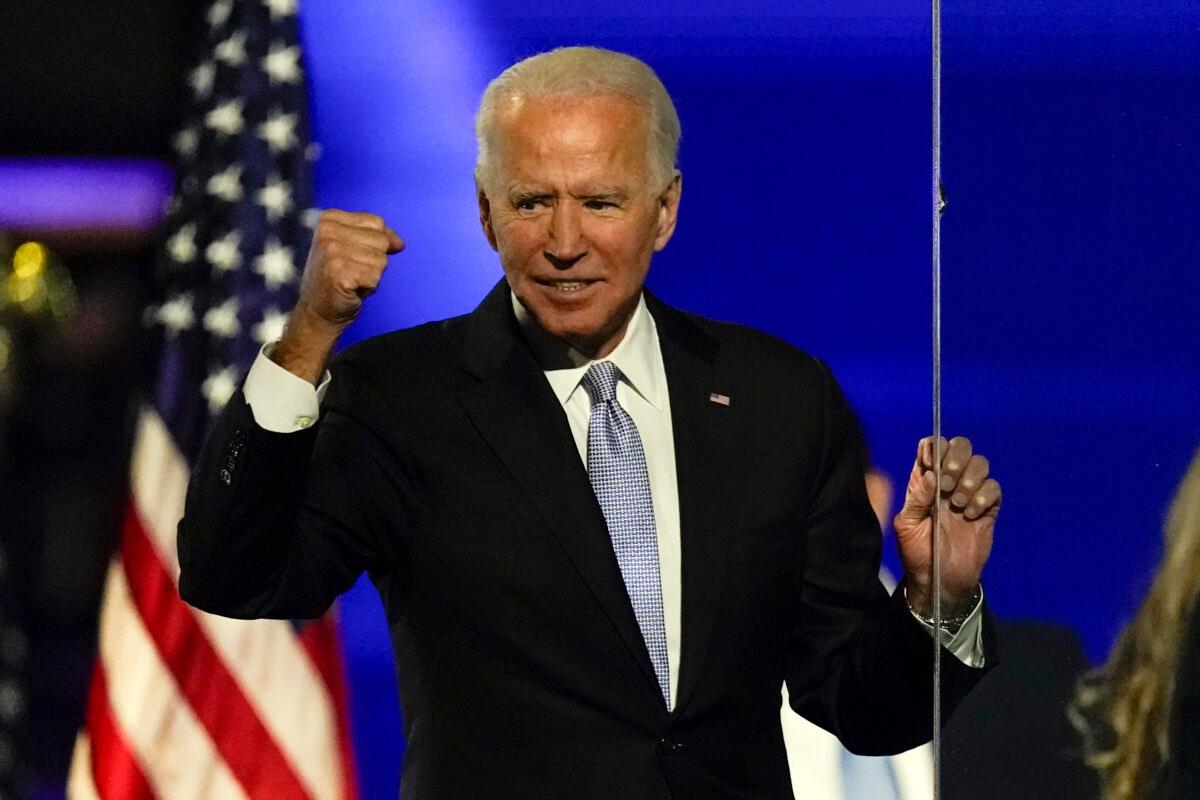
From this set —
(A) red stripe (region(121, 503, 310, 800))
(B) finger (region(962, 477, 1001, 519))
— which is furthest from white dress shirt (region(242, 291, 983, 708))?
(A) red stripe (region(121, 503, 310, 800))

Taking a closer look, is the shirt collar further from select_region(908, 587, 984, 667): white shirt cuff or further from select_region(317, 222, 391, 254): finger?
select_region(908, 587, 984, 667): white shirt cuff

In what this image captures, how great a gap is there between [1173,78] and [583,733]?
728 mm

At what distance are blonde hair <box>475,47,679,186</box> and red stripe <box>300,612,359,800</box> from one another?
116 centimetres

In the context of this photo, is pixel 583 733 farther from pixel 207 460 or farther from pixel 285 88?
pixel 285 88

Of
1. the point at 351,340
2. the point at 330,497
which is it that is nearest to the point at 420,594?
the point at 330,497

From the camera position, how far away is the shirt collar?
161 centimetres

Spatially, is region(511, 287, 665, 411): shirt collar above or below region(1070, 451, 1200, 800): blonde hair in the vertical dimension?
above

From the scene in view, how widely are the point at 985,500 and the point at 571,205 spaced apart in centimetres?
46

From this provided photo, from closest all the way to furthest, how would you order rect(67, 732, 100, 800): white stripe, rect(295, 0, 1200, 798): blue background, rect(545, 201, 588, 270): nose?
rect(545, 201, 588, 270): nose
rect(295, 0, 1200, 798): blue background
rect(67, 732, 100, 800): white stripe

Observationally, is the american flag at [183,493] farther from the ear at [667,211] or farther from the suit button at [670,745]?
the suit button at [670,745]

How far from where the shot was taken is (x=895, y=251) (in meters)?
2.46

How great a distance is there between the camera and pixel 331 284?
4.63 ft

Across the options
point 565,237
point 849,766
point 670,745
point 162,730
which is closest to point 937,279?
point 565,237

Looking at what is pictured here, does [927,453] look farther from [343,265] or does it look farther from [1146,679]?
[343,265]
